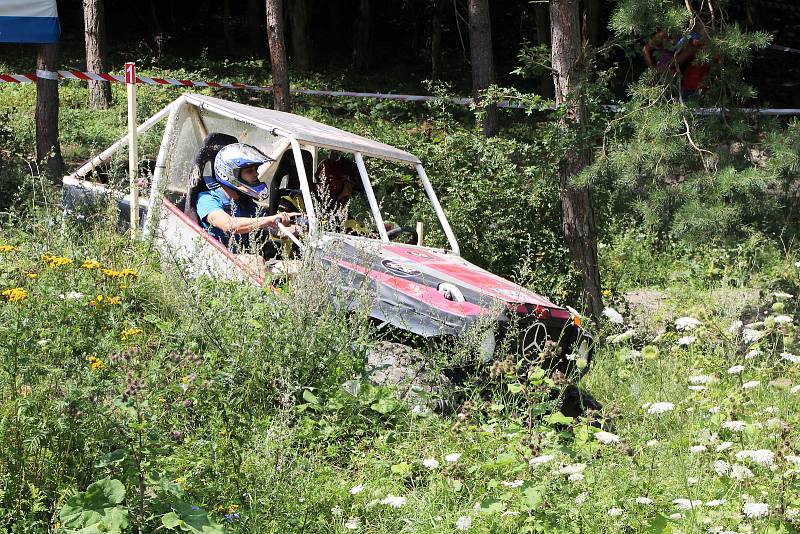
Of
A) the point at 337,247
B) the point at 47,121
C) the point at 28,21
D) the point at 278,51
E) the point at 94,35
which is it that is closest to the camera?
the point at 337,247

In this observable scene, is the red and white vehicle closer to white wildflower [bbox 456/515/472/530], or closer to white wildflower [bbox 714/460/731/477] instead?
white wildflower [bbox 714/460/731/477]

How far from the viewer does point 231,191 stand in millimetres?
7641

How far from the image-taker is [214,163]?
25.2ft

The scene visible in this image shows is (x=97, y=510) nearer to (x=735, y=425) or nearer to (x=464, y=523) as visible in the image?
(x=464, y=523)

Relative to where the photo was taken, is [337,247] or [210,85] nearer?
[337,247]

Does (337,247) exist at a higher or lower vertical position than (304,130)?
lower

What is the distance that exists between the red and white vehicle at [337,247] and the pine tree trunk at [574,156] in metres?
1.70

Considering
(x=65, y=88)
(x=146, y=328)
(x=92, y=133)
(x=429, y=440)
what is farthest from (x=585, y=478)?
(x=65, y=88)

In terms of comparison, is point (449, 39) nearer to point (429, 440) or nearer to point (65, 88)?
point (65, 88)

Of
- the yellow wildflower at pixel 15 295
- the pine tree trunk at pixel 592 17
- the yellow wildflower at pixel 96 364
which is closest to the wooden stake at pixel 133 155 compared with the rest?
the yellow wildflower at pixel 15 295

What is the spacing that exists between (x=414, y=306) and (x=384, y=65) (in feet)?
70.2

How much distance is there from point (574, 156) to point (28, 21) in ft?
18.5

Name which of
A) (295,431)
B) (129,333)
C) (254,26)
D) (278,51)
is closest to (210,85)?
(278,51)

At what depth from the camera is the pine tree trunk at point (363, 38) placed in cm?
2564
